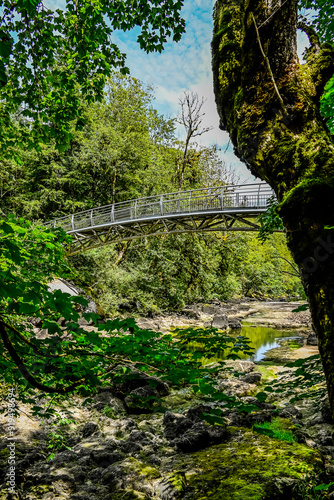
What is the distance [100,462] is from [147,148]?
19773mm

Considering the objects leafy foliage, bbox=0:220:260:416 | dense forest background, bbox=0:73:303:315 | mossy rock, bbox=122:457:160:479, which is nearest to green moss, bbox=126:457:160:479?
mossy rock, bbox=122:457:160:479

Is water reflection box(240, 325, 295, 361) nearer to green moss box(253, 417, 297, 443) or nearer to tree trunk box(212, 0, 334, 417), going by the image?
green moss box(253, 417, 297, 443)

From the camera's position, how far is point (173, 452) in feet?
11.6

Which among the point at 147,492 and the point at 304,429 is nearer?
the point at 147,492

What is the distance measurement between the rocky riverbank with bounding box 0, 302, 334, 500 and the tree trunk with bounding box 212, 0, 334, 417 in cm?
111

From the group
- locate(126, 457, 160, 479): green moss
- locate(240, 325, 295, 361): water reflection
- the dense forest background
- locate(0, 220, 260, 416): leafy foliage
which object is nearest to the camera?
locate(0, 220, 260, 416): leafy foliage

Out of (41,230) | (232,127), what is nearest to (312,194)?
(232,127)

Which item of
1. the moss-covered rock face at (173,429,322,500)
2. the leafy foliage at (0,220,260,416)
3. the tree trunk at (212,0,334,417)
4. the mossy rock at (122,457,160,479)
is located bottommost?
the mossy rock at (122,457,160,479)

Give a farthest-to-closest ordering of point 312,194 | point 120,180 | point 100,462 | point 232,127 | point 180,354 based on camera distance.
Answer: point 120,180 → point 100,462 → point 180,354 → point 232,127 → point 312,194

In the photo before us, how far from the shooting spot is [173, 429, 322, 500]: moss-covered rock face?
92.0 inches

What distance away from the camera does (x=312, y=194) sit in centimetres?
157

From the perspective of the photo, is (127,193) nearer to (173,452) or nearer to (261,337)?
(261,337)

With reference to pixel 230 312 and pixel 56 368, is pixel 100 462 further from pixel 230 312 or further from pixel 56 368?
pixel 230 312

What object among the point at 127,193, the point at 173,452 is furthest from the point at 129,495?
the point at 127,193
